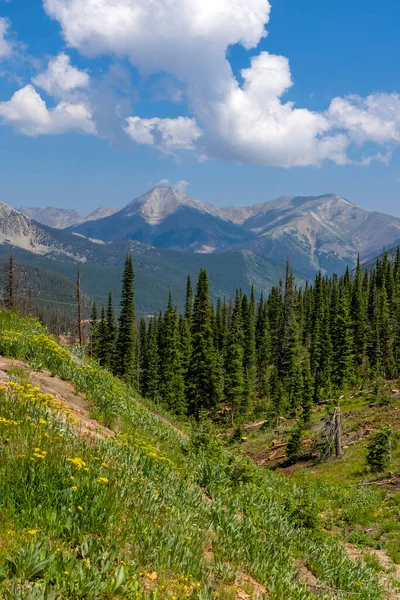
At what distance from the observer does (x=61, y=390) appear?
36.0 feet

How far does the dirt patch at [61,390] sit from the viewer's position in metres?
9.64

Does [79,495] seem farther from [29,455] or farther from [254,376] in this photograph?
[254,376]

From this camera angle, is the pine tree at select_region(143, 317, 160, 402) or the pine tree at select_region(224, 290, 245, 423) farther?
the pine tree at select_region(143, 317, 160, 402)

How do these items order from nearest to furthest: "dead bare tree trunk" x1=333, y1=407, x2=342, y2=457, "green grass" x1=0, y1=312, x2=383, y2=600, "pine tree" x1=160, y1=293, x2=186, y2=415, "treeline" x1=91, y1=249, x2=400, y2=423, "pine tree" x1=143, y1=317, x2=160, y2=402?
"green grass" x1=0, y1=312, x2=383, y2=600
"dead bare tree trunk" x1=333, y1=407, x2=342, y2=457
"pine tree" x1=160, y1=293, x2=186, y2=415
"treeline" x1=91, y1=249, x2=400, y2=423
"pine tree" x1=143, y1=317, x2=160, y2=402

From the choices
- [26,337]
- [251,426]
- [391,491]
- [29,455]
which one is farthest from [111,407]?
[251,426]

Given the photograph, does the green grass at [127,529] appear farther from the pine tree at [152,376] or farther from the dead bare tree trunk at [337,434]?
the pine tree at [152,376]

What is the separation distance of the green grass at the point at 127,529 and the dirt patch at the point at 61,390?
48.9 inches

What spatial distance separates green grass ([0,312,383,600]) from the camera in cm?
393

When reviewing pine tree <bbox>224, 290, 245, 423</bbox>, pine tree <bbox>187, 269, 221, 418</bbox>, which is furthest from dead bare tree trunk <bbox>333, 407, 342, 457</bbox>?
pine tree <bbox>224, 290, 245, 423</bbox>

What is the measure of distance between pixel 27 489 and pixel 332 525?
12.9m

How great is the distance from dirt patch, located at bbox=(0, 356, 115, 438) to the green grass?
1.24m

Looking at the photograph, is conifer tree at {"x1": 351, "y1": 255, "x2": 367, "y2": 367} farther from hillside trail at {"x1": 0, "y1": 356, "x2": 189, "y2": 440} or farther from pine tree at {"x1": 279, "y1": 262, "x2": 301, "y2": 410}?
hillside trail at {"x1": 0, "y1": 356, "x2": 189, "y2": 440}

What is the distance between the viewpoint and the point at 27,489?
4766 millimetres

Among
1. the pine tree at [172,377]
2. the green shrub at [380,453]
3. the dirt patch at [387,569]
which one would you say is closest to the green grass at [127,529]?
the dirt patch at [387,569]
